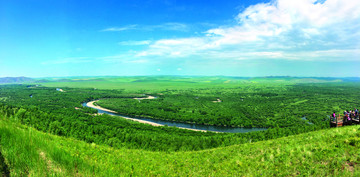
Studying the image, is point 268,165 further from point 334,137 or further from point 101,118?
point 101,118

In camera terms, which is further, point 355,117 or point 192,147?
point 192,147

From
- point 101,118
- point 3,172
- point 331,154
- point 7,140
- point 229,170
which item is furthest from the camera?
point 101,118

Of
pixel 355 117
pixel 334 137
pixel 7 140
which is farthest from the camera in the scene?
pixel 355 117

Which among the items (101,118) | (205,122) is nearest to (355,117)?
(205,122)

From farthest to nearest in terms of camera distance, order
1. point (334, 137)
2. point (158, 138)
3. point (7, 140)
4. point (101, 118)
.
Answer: point (101, 118)
point (158, 138)
point (334, 137)
point (7, 140)

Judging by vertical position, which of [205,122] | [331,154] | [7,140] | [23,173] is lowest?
[205,122]

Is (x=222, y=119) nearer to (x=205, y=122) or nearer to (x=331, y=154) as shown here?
(x=205, y=122)

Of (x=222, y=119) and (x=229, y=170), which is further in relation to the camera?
(x=222, y=119)

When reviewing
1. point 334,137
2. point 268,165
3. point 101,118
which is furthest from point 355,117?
point 101,118

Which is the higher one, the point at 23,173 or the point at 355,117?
the point at 23,173
